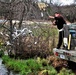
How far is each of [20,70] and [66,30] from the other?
7.76 ft

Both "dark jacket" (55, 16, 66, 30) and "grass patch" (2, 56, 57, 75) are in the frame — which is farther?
"dark jacket" (55, 16, 66, 30)

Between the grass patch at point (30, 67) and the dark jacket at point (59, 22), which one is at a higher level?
the dark jacket at point (59, 22)

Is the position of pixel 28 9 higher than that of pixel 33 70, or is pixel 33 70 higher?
pixel 28 9

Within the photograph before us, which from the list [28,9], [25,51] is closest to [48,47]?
[25,51]

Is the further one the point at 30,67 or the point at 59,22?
the point at 59,22

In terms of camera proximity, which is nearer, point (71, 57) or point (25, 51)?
point (71, 57)

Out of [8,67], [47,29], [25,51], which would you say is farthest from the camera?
[47,29]

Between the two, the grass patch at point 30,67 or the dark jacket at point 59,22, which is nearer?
the grass patch at point 30,67

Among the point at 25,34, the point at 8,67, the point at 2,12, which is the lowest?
the point at 8,67

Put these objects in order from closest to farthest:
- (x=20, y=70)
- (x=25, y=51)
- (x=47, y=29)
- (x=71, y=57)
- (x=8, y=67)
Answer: (x=71, y=57) < (x=20, y=70) < (x=8, y=67) < (x=25, y=51) < (x=47, y=29)

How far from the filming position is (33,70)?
1250 cm

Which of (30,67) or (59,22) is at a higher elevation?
(59,22)

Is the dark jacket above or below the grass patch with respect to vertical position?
above

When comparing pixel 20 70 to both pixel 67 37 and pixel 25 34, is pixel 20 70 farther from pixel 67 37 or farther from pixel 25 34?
pixel 25 34
